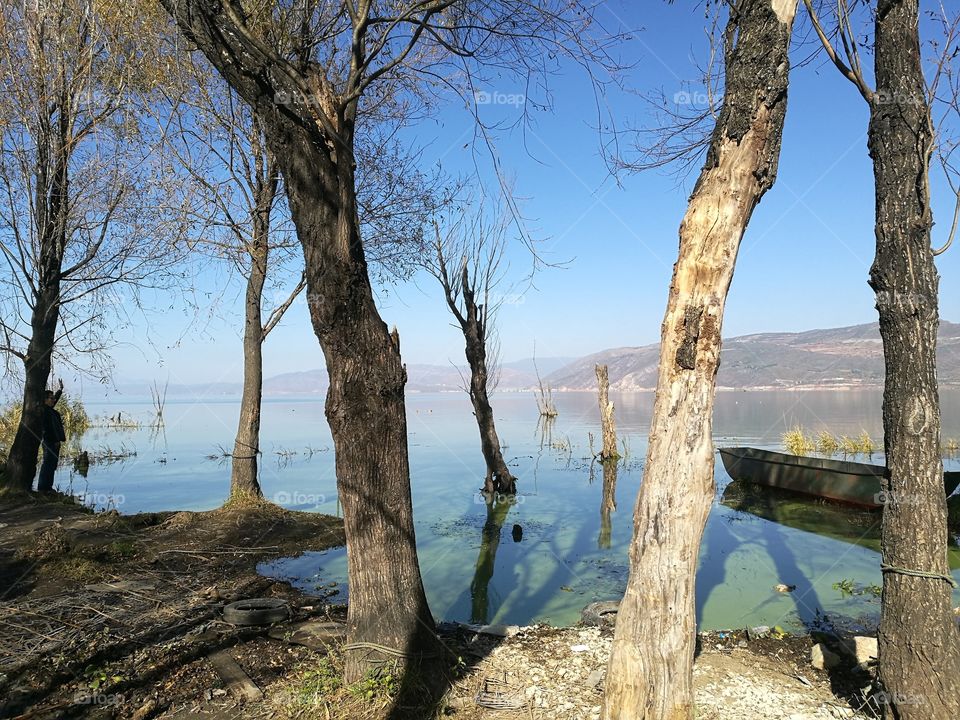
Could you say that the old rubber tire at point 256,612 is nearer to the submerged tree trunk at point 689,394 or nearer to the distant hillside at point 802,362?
the submerged tree trunk at point 689,394

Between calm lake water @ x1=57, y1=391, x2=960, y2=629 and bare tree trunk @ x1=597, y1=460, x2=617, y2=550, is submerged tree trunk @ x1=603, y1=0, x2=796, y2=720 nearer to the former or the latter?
calm lake water @ x1=57, y1=391, x2=960, y2=629

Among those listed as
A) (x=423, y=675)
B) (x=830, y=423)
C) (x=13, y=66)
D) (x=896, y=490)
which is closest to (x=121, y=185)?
(x=13, y=66)

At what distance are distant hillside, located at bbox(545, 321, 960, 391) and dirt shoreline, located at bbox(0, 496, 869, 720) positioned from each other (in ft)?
302

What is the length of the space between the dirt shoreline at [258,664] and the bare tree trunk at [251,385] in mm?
3306

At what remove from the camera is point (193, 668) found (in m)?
4.02

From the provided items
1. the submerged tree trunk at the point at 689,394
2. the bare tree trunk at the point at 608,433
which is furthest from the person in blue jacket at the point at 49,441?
the bare tree trunk at the point at 608,433

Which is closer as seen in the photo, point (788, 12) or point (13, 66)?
point (788, 12)

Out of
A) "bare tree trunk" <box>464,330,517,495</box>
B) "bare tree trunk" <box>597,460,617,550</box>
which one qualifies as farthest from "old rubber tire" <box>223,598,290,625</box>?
"bare tree trunk" <box>464,330,517,495</box>

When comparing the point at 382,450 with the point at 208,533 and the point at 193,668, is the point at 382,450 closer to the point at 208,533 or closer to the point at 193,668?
the point at 193,668

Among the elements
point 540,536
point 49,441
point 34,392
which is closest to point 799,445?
point 540,536

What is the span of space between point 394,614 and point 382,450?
Answer: 97 cm

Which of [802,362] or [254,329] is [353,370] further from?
[802,362]

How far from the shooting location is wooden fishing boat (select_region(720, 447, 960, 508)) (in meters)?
11.2

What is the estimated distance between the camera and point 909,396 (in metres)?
3.65
